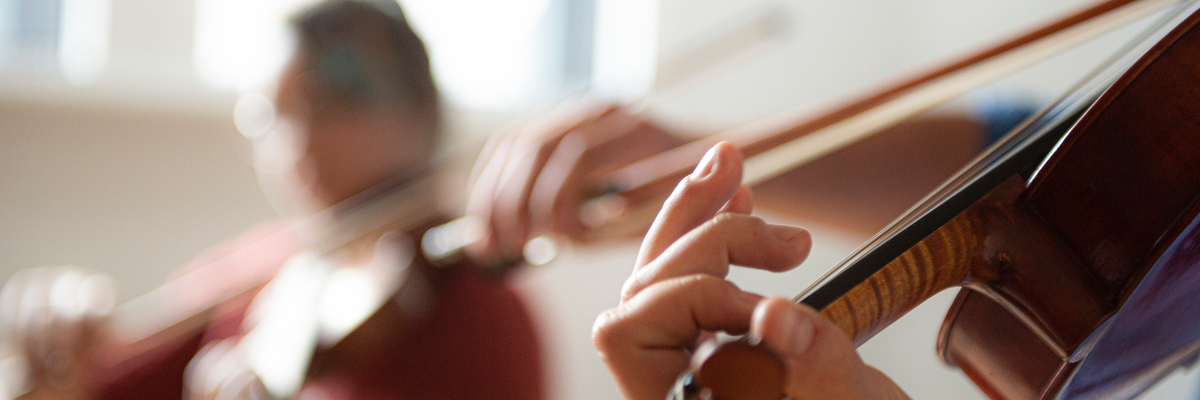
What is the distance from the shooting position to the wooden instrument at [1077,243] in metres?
0.21

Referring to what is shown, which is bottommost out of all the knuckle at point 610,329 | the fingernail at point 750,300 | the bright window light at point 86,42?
the fingernail at point 750,300

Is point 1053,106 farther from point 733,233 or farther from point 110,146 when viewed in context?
point 110,146

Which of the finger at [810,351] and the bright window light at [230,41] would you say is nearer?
the finger at [810,351]

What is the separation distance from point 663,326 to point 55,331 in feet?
2.86

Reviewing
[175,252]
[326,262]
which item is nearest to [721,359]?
[326,262]

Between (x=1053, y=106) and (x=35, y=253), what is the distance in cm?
128

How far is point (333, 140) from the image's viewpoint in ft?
2.40

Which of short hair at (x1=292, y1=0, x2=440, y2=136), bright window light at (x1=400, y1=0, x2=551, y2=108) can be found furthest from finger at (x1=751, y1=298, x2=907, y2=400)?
bright window light at (x1=400, y1=0, x2=551, y2=108)

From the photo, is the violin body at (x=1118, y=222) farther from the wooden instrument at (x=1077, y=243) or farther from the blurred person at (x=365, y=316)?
the blurred person at (x=365, y=316)

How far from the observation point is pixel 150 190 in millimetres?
1127

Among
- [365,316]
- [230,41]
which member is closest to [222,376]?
[365,316]

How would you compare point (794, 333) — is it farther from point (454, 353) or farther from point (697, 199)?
point (454, 353)

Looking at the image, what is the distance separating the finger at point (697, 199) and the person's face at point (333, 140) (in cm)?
55

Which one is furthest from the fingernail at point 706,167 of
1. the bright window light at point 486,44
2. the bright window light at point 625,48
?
the bright window light at point 486,44
